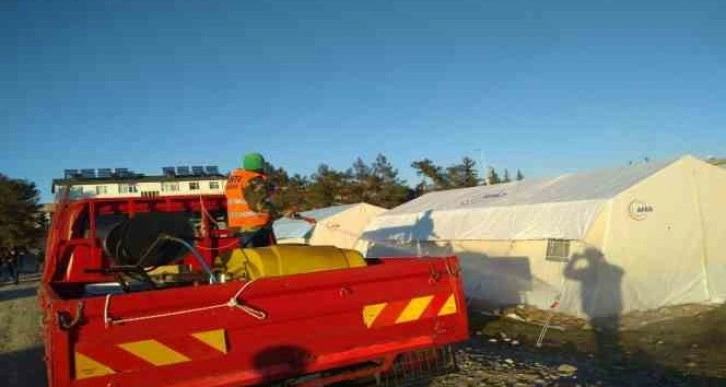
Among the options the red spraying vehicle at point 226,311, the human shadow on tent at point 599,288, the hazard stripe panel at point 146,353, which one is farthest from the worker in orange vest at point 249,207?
the human shadow on tent at point 599,288

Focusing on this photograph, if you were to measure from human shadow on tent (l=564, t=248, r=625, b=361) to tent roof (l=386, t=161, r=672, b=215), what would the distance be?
129cm

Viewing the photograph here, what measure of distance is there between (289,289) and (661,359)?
639cm

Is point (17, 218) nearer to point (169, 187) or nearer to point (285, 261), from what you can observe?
point (169, 187)

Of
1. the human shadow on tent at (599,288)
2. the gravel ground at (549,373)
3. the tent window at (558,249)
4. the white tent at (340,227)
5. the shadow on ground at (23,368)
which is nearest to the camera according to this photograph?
the gravel ground at (549,373)

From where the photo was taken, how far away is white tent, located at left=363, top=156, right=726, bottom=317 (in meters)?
11.4

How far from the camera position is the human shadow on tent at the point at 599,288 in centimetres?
1113

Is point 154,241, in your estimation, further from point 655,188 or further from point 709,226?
point 709,226

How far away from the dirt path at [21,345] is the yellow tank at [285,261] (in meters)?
4.88

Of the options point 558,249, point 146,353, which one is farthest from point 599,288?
point 146,353

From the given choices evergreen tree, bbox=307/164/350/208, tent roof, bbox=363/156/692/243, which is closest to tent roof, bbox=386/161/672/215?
tent roof, bbox=363/156/692/243

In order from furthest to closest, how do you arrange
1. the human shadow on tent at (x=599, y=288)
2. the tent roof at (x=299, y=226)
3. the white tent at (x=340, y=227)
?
the tent roof at (x=299, y=226) < the white tent at (x=340, y=227) < the human shadow on tent at (x=599, y=288)

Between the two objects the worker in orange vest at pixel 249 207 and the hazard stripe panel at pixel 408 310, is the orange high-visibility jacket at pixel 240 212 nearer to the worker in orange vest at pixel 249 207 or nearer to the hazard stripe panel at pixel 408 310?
the worker in orange vest at pixel 249 207

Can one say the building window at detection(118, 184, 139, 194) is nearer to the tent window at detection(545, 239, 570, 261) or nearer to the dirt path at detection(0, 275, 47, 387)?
the dirt path at detection(0, 275, 47, 387)

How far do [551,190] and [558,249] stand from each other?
2742 millimetres
